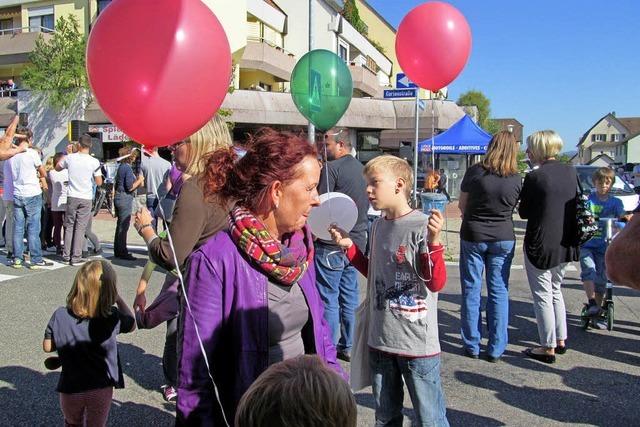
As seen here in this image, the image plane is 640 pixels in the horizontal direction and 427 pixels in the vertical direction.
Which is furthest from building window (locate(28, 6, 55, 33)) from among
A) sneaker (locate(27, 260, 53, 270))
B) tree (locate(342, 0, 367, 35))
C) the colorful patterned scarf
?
the colorful patterned scarf

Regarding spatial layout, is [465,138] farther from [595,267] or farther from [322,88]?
[322,88]

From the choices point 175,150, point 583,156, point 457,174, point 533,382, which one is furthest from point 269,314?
point 583,156

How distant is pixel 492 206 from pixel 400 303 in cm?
212

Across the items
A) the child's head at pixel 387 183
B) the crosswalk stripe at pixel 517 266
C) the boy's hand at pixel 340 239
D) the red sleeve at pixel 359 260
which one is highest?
the child's head at pixel 387 183

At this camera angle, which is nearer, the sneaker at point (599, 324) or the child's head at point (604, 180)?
the sneaker at point (599, 324)

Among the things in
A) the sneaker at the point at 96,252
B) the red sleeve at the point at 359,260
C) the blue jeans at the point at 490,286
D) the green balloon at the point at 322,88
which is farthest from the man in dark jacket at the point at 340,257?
the sneaker at the point at 96,252

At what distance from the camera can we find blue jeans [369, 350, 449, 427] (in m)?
2.75

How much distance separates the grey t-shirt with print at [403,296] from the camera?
2811mm

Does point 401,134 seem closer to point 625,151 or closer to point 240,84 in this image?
point 240,84

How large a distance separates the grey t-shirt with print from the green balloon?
2.42 metres

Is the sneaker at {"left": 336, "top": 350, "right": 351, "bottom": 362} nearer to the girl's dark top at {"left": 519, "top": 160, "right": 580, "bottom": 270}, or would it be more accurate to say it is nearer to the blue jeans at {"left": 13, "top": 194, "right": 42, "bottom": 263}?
the girl's dark top at {"left": 519, "top": 160, "right": 580, "bottom": 270}

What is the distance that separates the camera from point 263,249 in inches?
74.9

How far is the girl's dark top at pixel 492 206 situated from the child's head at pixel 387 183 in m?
1.95

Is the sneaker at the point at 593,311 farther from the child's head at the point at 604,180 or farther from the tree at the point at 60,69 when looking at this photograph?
the tree at the point at 60,69
